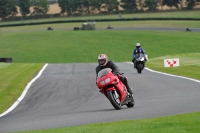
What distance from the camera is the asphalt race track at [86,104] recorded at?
11336 mm

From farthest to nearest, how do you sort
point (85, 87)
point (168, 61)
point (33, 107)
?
point (168, 61), point (85, 87), point (33, 107)

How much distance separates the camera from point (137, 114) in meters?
11.5

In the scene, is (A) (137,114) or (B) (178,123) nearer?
(B) (178,123)

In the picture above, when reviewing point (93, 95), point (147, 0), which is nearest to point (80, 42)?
point (93, 95)

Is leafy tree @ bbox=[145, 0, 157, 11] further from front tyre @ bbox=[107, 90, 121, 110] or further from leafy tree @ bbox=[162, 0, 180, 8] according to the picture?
front tyre @ bbox=[107, 90, 121, 110]

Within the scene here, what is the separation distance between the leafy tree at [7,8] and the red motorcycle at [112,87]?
4581 inches

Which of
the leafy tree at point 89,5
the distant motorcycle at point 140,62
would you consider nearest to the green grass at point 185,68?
the distant motorcycle at point 140,62

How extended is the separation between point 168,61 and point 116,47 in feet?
94.2

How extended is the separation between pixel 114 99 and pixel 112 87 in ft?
0.99

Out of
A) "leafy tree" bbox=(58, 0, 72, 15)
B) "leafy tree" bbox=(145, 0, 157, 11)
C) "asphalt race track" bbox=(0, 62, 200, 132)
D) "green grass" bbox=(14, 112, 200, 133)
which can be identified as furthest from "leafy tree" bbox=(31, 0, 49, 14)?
"green grass" bbox=(14, 112, 200, 133)

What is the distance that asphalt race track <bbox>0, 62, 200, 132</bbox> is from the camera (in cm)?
1134

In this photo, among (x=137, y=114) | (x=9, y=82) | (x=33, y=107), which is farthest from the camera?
(x=9, y=82)

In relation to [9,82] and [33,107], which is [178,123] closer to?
[33,107]

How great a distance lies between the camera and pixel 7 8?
12762 centimetres
